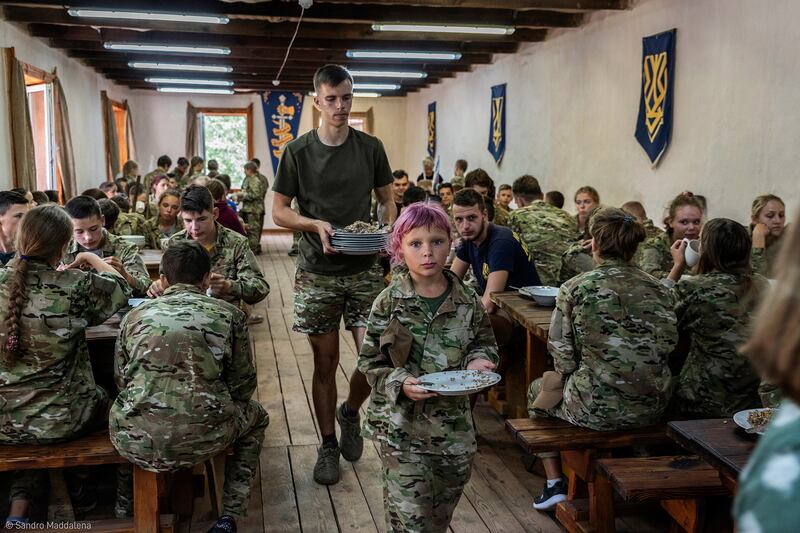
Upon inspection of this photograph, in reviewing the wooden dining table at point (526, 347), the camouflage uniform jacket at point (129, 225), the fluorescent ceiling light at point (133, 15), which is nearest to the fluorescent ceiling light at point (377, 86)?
the fluorescent ceiling light at point (133, 15)

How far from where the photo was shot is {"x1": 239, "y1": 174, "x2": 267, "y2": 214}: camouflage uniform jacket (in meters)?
11.8

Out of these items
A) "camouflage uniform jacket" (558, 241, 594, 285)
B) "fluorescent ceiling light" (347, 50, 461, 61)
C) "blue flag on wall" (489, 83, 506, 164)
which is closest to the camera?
"camouflage uniform jacket" (558, 241, 594, 285)

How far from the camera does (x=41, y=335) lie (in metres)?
2.59

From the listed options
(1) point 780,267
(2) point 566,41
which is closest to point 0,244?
(1) point 780,267

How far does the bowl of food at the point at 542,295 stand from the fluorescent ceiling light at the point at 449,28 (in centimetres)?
428

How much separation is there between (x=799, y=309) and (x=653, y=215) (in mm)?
5965

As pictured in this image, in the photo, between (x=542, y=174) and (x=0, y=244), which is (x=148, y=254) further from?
(x=542, y=174)

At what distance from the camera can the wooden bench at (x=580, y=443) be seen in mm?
2723

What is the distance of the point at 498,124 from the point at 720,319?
7.82m

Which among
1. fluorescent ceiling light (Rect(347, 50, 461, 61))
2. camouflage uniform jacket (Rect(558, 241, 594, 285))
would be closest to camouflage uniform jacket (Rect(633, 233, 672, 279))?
camouflage uniform jacket (Rect(558, 241, 594, 285))

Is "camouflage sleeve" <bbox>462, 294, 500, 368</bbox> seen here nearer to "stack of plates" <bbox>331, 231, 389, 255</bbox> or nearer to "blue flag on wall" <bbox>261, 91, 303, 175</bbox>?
"stack of plates" <bbox>331, 231, 389, 255</bbox>

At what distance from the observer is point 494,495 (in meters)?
3.28

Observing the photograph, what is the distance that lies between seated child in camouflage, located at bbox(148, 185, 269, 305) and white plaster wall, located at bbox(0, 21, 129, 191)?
4.74m

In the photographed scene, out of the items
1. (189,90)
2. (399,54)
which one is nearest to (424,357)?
(399,54)
